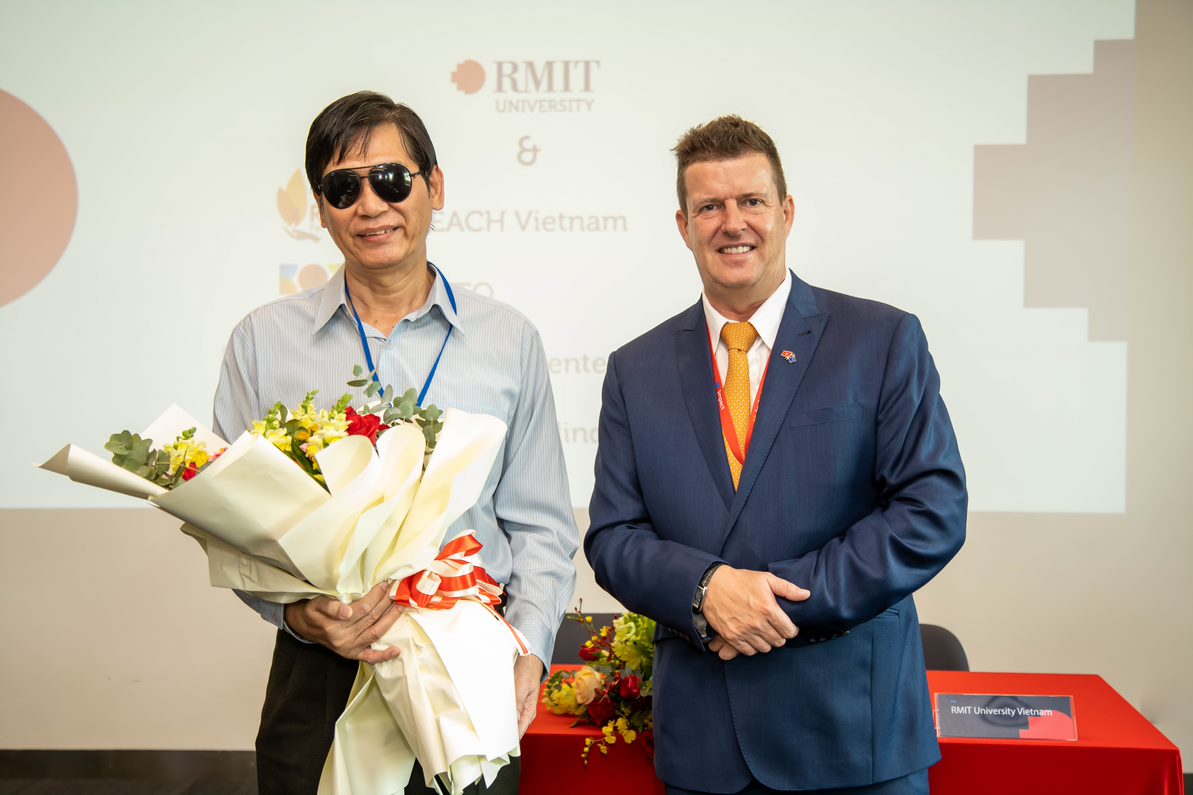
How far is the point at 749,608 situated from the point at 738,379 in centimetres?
48

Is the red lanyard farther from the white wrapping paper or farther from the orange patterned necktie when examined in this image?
the white wrapping paper

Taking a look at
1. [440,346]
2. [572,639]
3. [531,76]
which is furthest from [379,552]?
[531,76]

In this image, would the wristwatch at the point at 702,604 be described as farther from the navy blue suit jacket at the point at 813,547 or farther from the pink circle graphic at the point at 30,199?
the pink circle graphic at the point at 30,199

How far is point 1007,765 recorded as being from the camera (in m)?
2.01

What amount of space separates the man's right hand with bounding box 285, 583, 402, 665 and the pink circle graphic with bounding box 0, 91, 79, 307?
334 cm

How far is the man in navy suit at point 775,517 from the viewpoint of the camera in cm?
171

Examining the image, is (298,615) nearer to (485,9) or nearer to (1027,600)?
(485,9)

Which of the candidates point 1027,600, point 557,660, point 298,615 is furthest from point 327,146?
point 1027,600

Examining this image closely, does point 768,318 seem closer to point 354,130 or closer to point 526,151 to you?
point 354,130

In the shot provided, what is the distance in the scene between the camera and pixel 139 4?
4.01 metres

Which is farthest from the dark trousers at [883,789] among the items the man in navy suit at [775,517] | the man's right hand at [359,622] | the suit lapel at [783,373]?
the man's right hand at [359,622]

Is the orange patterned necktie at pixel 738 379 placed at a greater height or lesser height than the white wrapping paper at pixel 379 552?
greater

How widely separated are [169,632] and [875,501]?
3.46 metres

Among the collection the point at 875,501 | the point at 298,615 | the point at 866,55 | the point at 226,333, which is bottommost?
the point at 298,615
